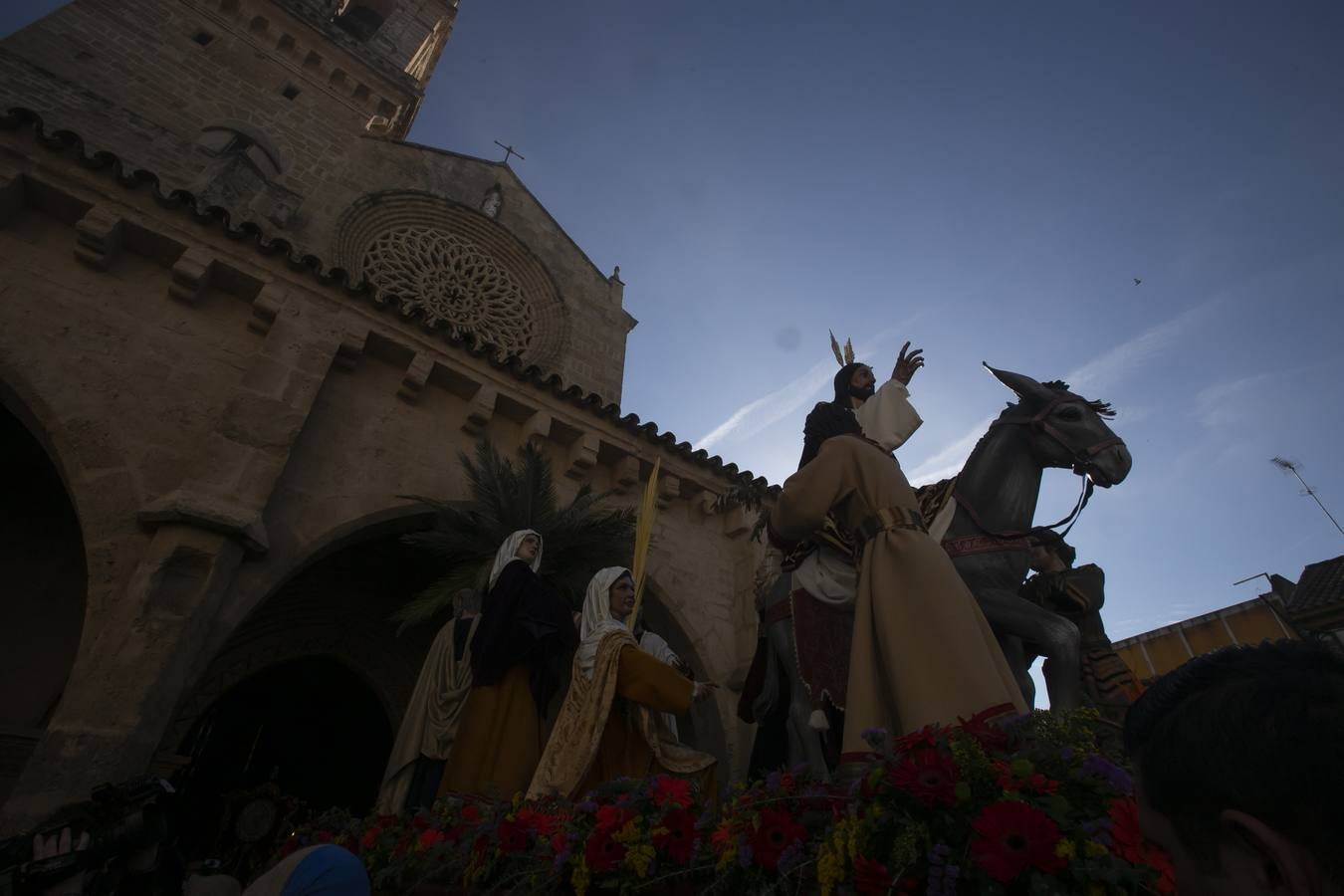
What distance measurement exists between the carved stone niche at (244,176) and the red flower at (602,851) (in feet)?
35.2

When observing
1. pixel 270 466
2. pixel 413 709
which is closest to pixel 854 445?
pixel 413 709

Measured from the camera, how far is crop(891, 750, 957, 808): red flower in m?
1.65

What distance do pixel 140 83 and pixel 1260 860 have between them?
1673 centimetres

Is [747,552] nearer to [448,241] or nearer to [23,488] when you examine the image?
[23,488]

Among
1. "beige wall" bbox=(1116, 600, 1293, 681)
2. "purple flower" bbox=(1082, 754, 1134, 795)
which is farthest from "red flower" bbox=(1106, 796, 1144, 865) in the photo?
"beige wall" bbox=(1116, 600, 1293, 681)

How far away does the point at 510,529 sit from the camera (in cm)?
638

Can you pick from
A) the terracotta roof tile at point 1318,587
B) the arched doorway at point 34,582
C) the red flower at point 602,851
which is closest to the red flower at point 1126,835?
the red flower at point 602,851

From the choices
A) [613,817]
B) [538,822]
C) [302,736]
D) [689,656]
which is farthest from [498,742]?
[302,736]

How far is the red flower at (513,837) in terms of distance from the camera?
9.45ft

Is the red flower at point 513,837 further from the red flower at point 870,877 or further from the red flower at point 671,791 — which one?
the red flower at point 870,877

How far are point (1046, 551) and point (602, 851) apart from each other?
3.55m

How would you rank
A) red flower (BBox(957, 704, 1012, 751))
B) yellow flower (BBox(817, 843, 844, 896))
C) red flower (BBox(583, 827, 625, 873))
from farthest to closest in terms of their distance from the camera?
1. red flower (BBox(583, 827, 625, 873))
2. red flower (BBox(957, 704, 1012, 751))
3. yellow flower (BBox(817, 843, 844, 896))

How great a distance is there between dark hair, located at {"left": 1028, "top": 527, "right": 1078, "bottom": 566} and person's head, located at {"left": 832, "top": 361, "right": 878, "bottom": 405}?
4.47ft

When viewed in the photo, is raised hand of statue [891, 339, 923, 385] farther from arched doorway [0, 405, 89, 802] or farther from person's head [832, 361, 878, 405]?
arched doorway [0, 405, 89, 802]
